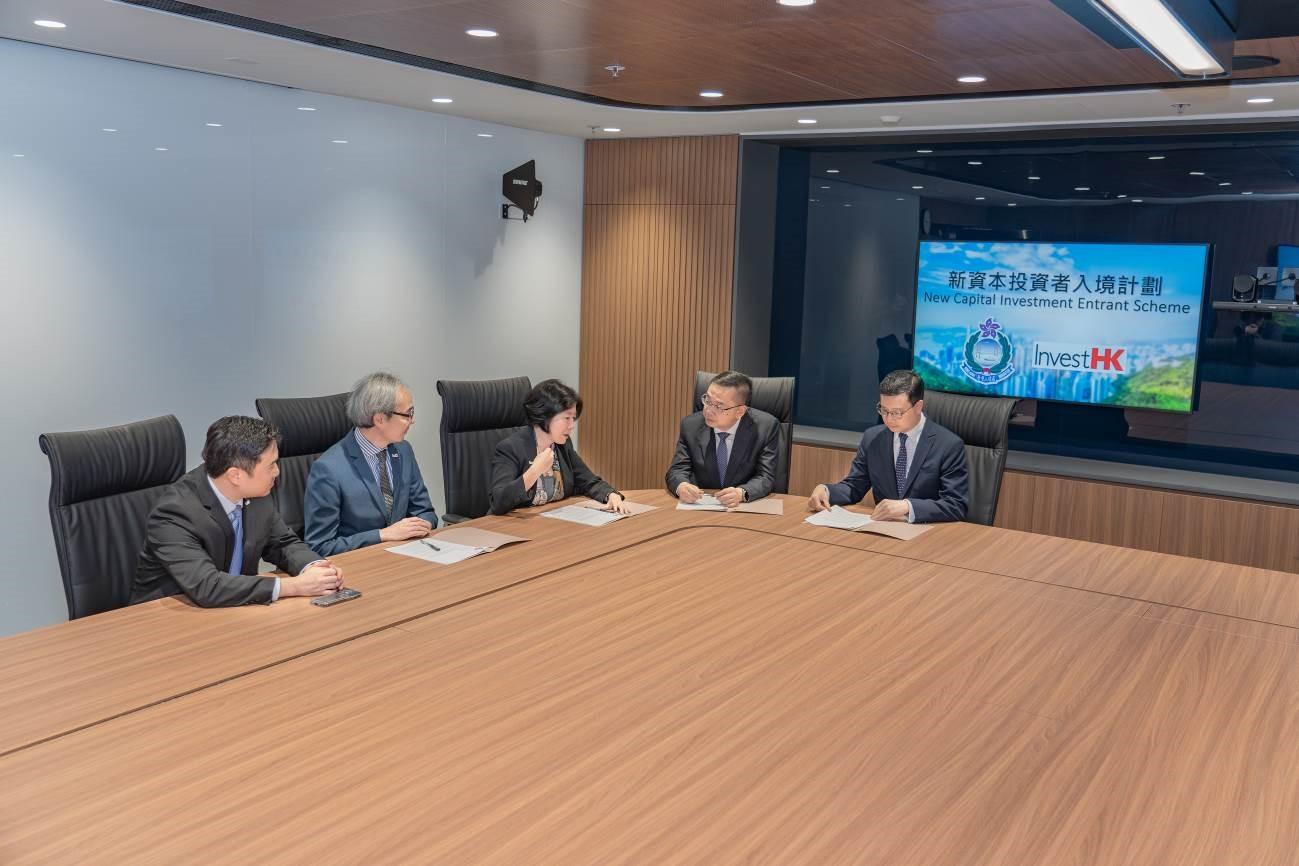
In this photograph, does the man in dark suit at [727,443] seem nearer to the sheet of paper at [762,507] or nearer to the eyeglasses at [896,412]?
the sheet of paper at [762,507]

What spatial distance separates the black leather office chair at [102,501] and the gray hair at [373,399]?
65 cm

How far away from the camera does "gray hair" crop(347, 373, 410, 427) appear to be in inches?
155

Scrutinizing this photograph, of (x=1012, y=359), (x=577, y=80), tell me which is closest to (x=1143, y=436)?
(x=1012, y=359)

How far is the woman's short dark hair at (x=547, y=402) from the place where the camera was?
4562 millimetres

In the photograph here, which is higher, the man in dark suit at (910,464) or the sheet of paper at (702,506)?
the man in dark suit at (910,464)

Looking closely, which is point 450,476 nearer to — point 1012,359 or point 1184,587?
point 1184,587

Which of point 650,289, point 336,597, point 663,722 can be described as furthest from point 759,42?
point 650,289

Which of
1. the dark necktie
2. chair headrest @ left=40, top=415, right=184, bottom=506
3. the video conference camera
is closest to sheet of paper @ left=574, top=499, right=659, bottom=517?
the dark necktie

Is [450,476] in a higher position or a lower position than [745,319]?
lower

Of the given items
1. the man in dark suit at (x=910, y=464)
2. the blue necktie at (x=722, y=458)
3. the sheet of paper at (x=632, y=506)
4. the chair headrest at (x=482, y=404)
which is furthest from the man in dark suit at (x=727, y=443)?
the chair headrest at (x=482, y=404)

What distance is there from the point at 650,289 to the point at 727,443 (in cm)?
265

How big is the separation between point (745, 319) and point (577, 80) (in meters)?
2.54

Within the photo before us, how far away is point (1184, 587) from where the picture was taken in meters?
3.66

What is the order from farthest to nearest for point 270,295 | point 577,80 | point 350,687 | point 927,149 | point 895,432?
point 927,149 → point 270,295 → point 577,80 → point 895,432 → point 350,687
